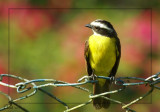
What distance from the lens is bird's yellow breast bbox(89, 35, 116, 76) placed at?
11.8 ft

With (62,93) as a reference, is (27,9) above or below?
above

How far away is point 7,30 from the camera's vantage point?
5480 mm

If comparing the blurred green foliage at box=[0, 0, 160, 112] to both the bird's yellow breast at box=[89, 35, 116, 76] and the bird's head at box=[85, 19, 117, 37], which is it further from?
the bird's head at box=[85, 19, 117, 37]

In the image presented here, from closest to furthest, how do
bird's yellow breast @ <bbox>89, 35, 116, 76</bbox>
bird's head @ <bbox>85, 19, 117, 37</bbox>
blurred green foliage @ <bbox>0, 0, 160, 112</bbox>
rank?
bird's yellow breast @ <bbox>89, 35, 116, 76</bbox> → bird's head @ <bbox>85, 19, 117, 37</bbox> → blurred green foliage @ <bbox>0, 0, 160, 112</bbox>

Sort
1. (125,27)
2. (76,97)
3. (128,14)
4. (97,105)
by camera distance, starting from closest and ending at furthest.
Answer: (97,105) → (76,97) → (125,27) → (128,14)

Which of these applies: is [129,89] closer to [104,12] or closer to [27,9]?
[104,12]

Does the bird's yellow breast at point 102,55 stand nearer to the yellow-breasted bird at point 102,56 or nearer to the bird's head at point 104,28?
the yellow-breasted bird at point 102,56

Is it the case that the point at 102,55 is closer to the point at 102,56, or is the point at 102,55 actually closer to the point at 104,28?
the point at 102,56

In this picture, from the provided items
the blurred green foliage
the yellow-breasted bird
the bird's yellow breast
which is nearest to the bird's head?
the yellow-breasted bird

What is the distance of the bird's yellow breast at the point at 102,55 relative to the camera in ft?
11.8

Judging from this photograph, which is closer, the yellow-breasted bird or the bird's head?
the yellow-breasted bird

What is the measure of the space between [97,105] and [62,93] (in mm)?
1426

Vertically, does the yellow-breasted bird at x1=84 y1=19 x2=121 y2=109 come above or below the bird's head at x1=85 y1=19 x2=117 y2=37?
below

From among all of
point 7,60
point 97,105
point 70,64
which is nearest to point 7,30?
point 7,60
